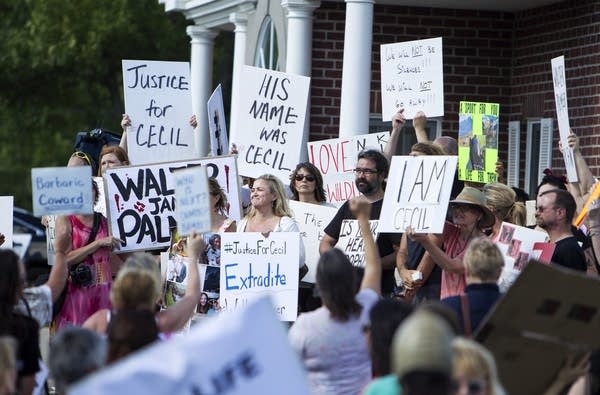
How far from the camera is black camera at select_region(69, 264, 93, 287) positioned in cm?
898

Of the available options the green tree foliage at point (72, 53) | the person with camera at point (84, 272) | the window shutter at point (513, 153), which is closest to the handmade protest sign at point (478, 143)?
the person with camera at point (84, 272)

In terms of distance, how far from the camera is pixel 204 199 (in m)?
7.52

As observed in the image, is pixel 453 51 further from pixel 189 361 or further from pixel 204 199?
pixel 189 361

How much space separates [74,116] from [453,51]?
14.5 meters

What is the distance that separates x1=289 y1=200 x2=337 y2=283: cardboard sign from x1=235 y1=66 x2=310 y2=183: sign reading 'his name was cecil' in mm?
1187

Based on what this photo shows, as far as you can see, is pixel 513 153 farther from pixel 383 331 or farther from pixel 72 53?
pixel 72 53

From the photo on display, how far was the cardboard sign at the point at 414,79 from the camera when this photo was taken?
11047 millimetres

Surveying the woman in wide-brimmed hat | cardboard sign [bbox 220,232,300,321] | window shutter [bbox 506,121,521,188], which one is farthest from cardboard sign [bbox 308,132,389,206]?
window shutter [bbox 506,121,521,188]

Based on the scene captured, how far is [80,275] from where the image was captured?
354 inches

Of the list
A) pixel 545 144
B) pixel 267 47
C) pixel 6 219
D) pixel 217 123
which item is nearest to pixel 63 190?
pixel 6 219

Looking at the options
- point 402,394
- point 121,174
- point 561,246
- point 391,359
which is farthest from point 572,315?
point 121,174

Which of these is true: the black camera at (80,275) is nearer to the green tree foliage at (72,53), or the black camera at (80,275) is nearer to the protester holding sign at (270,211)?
the protester holding sign at (270,211)

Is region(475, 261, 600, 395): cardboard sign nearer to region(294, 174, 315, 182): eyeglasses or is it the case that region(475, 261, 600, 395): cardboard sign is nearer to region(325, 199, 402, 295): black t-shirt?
region(325, 199, 402, 295): black t-shirt

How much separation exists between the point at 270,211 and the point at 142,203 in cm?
83
